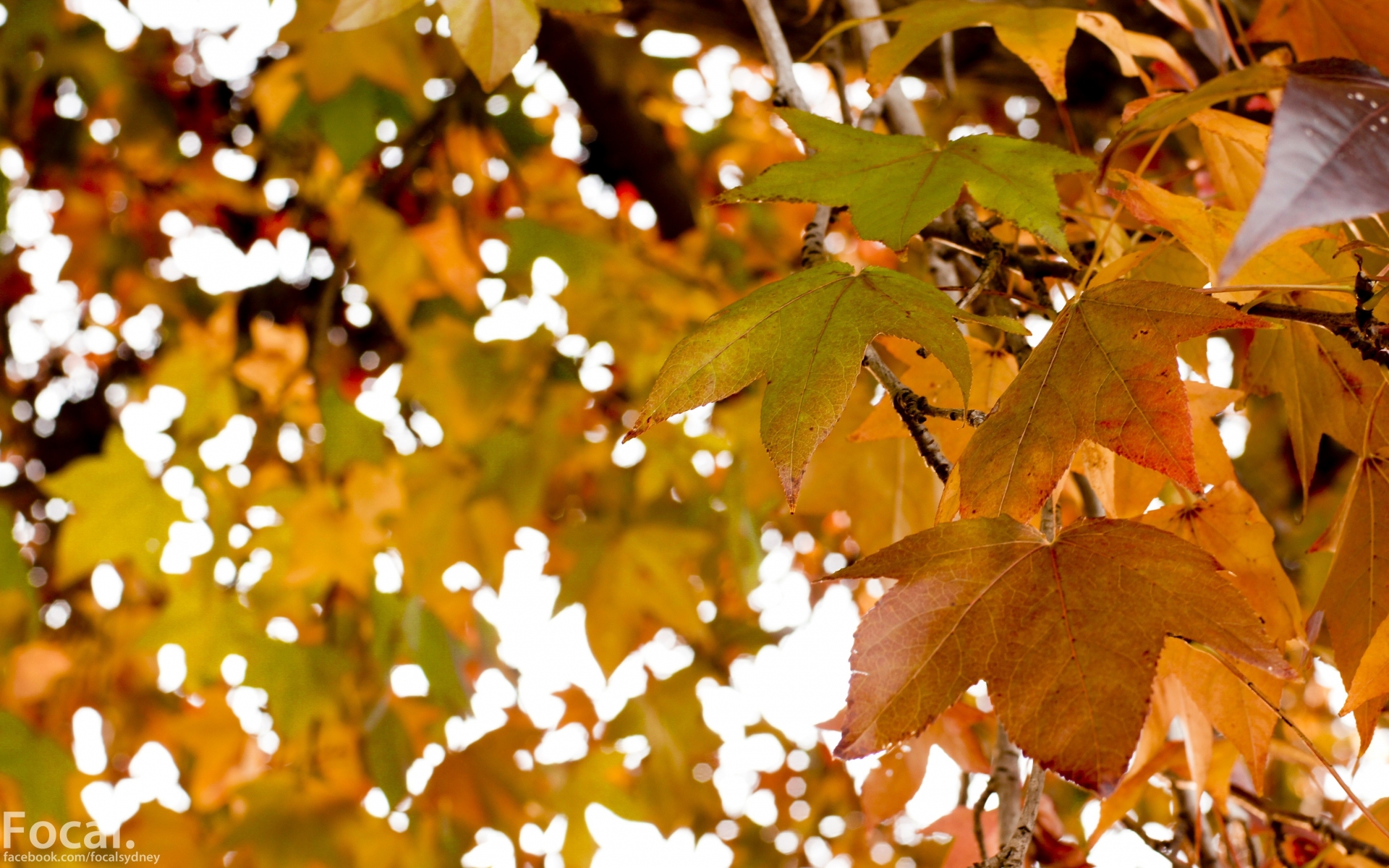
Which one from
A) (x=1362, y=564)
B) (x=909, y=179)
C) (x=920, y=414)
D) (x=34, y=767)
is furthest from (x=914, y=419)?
(x=34, y=767)

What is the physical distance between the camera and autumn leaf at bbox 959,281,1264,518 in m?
0.31

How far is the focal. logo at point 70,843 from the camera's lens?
1.31 meters

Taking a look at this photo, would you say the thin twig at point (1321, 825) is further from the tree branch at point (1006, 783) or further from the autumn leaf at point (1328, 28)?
the autumn leaf at point (1328, 28)

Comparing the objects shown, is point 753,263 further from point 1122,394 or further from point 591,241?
point 1122,394

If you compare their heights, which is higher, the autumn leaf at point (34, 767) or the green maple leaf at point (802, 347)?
the green maple leaf at point (802, 347)

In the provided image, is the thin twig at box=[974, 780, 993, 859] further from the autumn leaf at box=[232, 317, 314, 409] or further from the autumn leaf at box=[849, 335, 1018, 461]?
the autumn leaf at box=[232, 317, 314, 409]

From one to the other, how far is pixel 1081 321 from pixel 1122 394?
0.04 meters

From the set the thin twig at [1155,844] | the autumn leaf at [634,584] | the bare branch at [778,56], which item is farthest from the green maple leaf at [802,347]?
the autumn leaf at [634,584]

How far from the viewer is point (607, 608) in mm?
1182

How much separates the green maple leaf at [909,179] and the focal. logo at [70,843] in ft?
4.75

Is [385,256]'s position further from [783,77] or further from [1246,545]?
[1246,545]

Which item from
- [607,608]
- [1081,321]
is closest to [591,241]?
[607,608]

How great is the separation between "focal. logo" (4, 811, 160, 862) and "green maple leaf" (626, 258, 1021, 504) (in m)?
1.40

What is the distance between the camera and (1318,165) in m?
0.21
